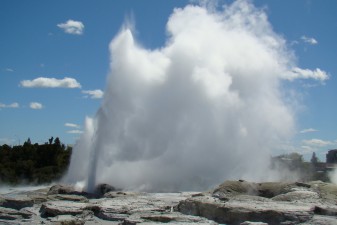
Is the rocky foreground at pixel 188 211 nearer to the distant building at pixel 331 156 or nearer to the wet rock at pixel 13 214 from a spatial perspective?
the wet rock at pixel 13 214

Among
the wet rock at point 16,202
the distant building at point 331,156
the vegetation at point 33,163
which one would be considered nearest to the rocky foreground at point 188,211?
the wet rock at point 16,202

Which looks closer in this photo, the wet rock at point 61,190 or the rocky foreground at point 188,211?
the rocky foreground at point 188,211

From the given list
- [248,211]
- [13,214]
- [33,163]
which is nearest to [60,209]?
[13,214]

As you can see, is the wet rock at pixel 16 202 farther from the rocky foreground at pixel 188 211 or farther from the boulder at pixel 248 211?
the boulder at pixel 248 211

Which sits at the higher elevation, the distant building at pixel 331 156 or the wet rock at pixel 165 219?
the distant building at pixel 331 156

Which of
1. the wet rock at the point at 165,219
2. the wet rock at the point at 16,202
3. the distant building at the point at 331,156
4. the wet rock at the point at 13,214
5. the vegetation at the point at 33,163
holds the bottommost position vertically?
the wet rock at the point at 13,214

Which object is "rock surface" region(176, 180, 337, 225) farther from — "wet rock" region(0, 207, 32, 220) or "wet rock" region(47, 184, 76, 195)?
"wet rock" region(47, 184, 76, 195)

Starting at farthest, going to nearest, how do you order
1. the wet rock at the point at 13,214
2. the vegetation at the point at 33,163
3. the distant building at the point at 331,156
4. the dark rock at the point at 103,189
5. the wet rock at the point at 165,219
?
the distant building at the point at 331,156
the vegetation at the point at 33,163
the dark rock at the point at 103,189
the wet rock at the point at 13,214
the wet rock at the point at 165,219

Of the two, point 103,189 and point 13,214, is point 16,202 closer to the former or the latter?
point 13,214

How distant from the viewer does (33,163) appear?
101 feet

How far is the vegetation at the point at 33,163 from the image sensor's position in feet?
91.4

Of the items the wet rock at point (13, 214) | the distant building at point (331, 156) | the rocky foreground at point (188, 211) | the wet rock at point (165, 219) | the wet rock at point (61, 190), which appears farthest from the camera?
the distant building at point (331, 156)

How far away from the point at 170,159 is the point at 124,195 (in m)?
9.83

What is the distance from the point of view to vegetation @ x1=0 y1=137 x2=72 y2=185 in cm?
2784
